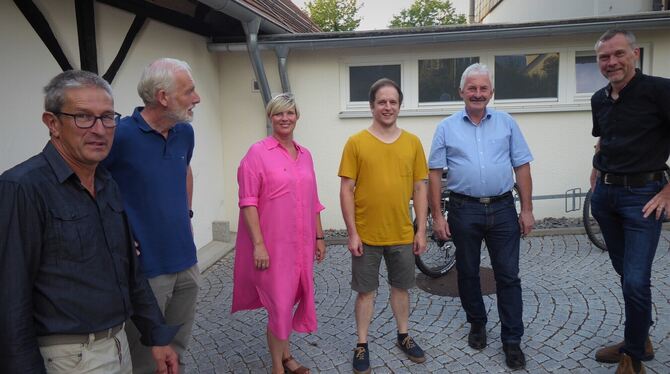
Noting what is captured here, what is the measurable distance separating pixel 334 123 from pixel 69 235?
5742mm

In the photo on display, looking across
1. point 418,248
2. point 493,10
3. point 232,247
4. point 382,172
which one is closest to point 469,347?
point 418,248

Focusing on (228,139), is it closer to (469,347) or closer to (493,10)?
(469,347)

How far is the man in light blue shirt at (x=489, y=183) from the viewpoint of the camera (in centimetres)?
323

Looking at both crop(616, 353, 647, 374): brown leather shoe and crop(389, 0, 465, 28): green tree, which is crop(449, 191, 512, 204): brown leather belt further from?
crop(389, 0, 465, 28): green tree

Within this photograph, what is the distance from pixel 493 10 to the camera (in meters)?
18.2

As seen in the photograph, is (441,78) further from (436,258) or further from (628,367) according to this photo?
(628,367)

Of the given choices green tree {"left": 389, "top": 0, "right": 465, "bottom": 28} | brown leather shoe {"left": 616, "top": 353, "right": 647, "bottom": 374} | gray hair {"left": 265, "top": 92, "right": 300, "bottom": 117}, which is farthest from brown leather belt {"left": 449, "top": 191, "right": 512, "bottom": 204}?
green tree {"left": 389, "top": 0, "right": 465, "bottom": 28}

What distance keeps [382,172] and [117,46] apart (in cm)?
305

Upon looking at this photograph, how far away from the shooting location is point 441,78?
712 centimetres

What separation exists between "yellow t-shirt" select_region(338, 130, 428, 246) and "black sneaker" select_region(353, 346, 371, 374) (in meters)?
0.76

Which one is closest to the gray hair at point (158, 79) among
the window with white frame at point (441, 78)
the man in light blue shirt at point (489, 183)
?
the man in light blue shirt at point (489, 183)

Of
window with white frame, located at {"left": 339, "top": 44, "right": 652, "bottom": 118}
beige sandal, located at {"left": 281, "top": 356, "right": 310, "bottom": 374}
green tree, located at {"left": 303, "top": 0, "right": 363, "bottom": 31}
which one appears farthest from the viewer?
green tree, located at {"left": 303, "top": 0, "right": 363, "bottom": 31}

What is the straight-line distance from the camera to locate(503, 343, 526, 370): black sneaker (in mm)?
3213

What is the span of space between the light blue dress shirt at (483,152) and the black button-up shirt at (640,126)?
21.3 inches
